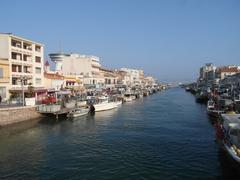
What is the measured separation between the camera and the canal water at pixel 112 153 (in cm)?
2064

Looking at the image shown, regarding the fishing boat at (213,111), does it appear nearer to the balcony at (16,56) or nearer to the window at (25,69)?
the window at (25,69)

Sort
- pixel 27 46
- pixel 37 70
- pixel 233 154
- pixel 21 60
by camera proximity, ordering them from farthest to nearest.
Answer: pixel 37 70, pixel 27 46, pixel 21 60, pixel 233 154

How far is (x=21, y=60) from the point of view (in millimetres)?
56094

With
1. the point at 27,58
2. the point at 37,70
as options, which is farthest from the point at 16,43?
the point at 37,70

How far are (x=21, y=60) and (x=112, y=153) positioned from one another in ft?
124

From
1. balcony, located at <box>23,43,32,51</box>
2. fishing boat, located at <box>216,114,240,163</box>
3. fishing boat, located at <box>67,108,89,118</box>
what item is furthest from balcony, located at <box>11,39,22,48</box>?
fishing boat, located at <box>216,114,240,163</box>

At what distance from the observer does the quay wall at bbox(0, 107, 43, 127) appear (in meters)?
39.0

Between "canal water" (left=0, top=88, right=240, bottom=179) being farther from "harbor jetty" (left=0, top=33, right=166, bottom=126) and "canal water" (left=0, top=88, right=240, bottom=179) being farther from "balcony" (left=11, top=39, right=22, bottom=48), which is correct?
"balcony" (left=11, top=39, right=22, bottom=48)

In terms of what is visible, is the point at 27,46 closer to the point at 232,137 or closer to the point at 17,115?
the point at 17,115

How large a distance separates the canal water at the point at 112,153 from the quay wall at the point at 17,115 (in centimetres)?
181

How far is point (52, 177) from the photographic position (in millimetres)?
19938

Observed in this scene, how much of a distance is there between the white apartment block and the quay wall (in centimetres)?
895

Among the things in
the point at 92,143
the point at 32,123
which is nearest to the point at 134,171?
the point at 92,143

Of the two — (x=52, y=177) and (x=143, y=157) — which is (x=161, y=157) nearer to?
(x=143, y=157)
